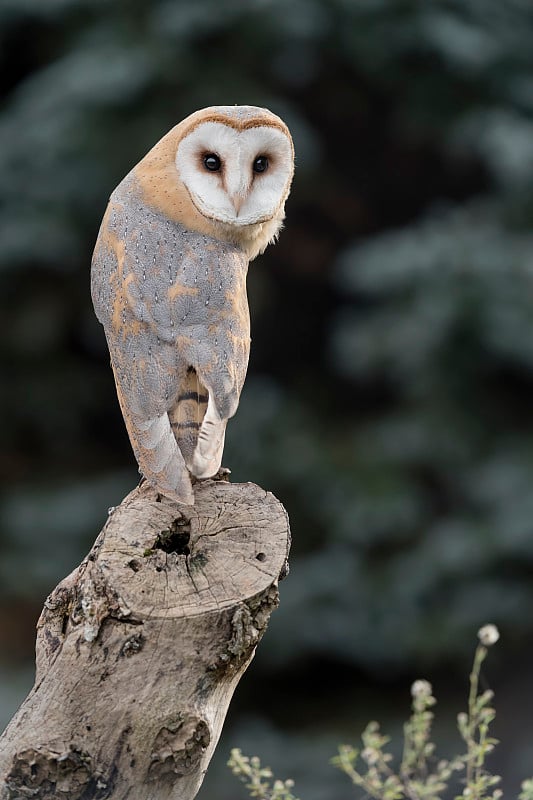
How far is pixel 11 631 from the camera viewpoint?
6598 millimetres

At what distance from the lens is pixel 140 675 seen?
7.09 ft

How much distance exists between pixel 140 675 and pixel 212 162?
139 cm

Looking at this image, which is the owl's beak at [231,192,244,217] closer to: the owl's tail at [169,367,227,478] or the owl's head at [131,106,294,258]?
the owl's head at [131,106,294,258]

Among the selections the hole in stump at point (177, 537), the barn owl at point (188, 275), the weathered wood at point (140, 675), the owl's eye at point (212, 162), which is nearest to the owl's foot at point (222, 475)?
the barn owl at point (188, 275)

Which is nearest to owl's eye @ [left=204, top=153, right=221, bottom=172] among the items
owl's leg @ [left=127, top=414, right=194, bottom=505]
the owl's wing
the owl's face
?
the owl's face

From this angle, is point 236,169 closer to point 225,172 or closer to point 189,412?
point 225,172

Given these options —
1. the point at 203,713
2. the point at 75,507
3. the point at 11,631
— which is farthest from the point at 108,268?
the point at 11,631

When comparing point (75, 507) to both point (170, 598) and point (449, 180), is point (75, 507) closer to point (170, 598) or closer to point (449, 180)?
point (449, 180)

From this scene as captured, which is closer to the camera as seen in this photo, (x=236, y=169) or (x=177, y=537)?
(x=177, y=537)

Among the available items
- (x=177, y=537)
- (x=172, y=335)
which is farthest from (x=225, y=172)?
(x=177, y=537)

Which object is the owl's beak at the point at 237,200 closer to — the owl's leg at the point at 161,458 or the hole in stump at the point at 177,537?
the owl's leg at the point at 161,458

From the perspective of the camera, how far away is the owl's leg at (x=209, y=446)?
8.21 feet

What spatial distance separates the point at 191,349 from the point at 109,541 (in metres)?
0.60

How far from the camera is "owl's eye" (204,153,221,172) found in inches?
114
